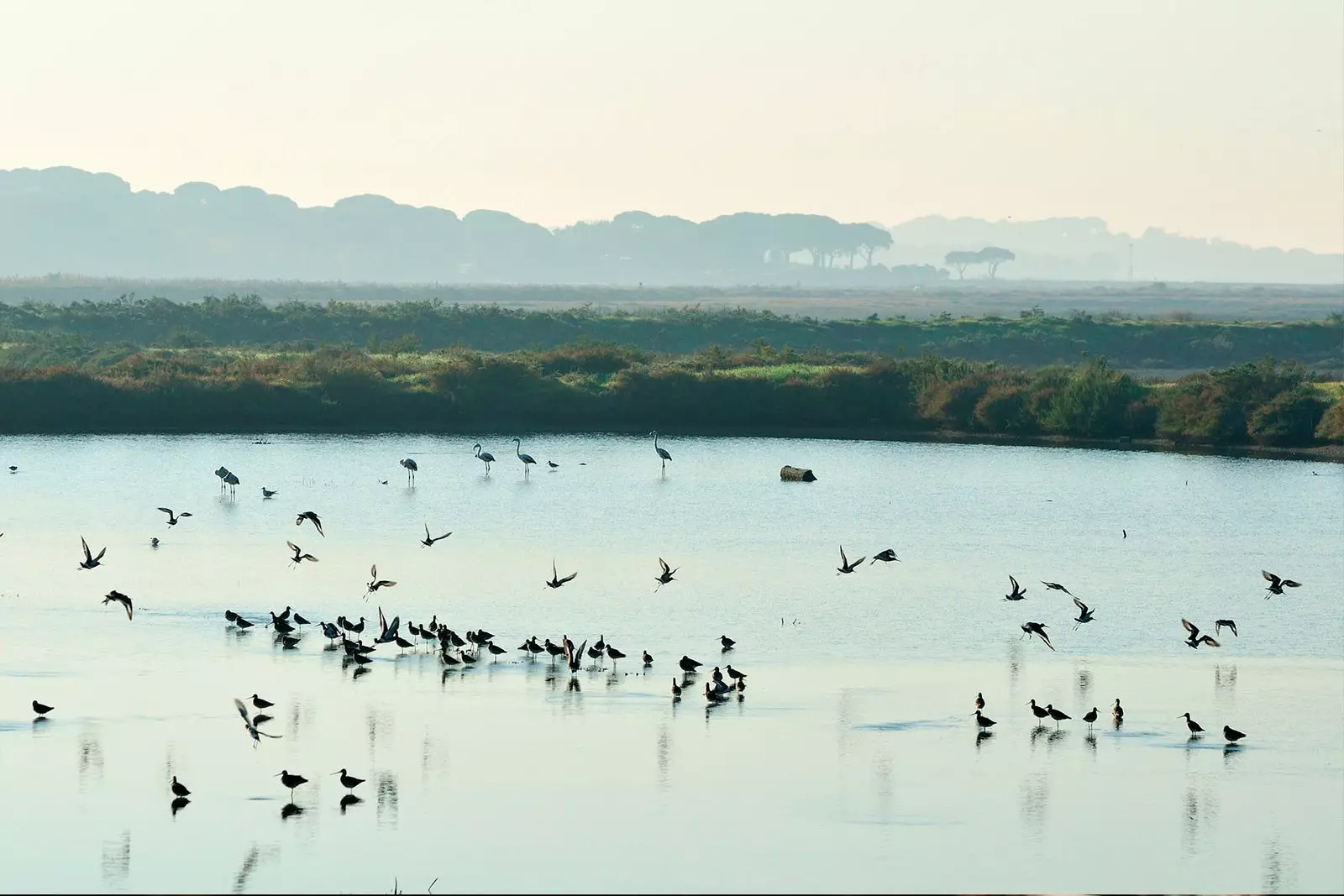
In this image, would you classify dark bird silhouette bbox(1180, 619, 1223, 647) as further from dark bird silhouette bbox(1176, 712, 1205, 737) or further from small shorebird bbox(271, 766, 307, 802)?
small shorebird bbox(271, 766, 307, 802)

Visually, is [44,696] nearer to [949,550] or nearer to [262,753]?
[262,753]

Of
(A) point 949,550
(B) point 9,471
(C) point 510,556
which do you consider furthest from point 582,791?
(B) point 9,471

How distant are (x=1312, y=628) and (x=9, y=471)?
118 feet

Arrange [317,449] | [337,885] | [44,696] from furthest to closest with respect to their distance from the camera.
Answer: [317,449]
[44,696]
[337,885]

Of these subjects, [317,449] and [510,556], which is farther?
[317,449]

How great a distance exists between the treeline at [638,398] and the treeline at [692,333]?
28237 mm

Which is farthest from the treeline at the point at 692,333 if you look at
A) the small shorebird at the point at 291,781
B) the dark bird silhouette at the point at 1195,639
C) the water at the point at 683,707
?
the small shorebird at the point at 291,781

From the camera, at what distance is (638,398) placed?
76.8 meters

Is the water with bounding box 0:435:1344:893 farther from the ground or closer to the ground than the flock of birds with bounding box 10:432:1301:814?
closer to the ground

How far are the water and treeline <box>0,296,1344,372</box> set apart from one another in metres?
63.2

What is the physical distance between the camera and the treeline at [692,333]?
109062mm

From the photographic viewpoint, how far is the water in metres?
19.0

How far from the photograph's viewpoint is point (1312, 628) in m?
31.2

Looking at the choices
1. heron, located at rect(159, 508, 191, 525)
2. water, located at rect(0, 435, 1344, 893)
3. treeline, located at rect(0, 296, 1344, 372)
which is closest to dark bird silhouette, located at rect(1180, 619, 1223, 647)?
water, located at rect(0, 435, 1344, 893)
